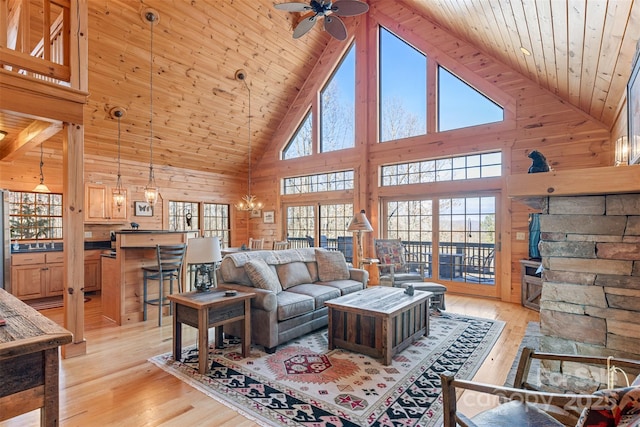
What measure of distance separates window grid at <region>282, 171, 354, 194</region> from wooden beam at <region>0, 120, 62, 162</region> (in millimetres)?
5238

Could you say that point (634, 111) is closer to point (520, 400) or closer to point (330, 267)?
point (520, 400)

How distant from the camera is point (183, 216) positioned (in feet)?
26.8

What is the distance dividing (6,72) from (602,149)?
6.98m

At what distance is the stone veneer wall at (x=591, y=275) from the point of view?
1707 millimetres

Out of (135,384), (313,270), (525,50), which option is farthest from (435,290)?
(135,384)

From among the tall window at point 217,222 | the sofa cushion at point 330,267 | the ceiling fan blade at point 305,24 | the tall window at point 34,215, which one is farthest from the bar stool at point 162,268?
the tall window at point 217,222

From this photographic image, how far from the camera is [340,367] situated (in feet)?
9.65

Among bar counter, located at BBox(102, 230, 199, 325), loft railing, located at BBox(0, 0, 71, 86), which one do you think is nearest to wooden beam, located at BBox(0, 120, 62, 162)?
loft railing, located at BBox(0, 0, 71, 86)

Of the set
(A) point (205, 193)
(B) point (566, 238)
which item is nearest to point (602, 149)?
(B) point (566, 238)

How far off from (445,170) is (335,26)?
10.6 feet

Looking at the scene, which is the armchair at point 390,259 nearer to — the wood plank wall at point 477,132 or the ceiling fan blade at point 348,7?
the wood plank wall at point 477,132

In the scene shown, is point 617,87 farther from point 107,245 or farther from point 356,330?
point 107,245

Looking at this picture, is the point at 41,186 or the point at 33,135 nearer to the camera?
the point at 33,135

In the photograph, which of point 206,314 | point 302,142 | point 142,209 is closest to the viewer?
point 206,314
